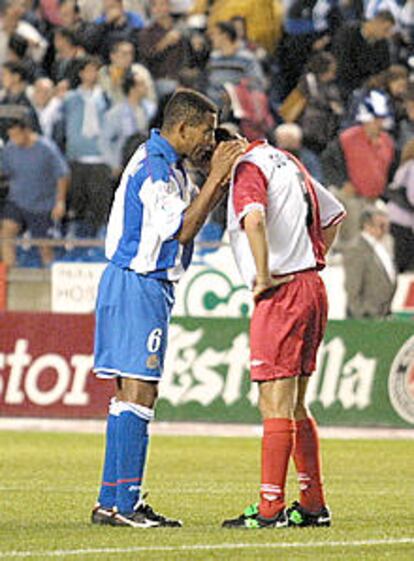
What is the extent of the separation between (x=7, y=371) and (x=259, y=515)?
10317 mm

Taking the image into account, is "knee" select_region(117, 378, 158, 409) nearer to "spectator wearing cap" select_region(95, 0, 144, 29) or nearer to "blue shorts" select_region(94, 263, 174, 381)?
"blue shorts" select_region(94, 263, 174, 381)

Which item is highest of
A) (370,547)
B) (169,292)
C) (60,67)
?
(60,67)

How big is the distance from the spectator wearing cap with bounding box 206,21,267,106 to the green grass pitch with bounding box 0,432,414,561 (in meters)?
5.95

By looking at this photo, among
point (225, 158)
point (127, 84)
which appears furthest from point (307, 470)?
point (127, 84)

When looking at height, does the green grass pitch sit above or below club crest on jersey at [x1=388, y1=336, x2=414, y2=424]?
below

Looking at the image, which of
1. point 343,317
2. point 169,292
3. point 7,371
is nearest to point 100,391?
point 7,371

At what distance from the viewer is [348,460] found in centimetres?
1598

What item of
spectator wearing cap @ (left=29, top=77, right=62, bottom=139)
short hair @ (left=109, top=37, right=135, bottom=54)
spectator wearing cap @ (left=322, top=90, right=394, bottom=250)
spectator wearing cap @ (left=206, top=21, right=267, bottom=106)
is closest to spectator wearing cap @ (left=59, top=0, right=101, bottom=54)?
short hair @ (left=109, top=37, right=135, bottom=54)

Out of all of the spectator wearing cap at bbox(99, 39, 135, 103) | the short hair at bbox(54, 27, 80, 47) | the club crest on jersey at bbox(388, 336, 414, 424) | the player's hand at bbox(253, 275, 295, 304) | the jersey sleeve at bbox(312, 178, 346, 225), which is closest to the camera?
the player's hand at bbox(253, 275, 295, 304)

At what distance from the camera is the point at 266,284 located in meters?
9.77

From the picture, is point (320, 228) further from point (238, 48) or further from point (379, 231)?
point (238, 48)

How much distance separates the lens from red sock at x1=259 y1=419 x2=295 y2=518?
9898mm

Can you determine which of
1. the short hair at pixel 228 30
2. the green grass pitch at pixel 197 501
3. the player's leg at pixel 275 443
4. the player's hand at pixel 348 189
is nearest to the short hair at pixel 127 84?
the short hair at pixel 228 30

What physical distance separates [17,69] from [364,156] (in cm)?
446
